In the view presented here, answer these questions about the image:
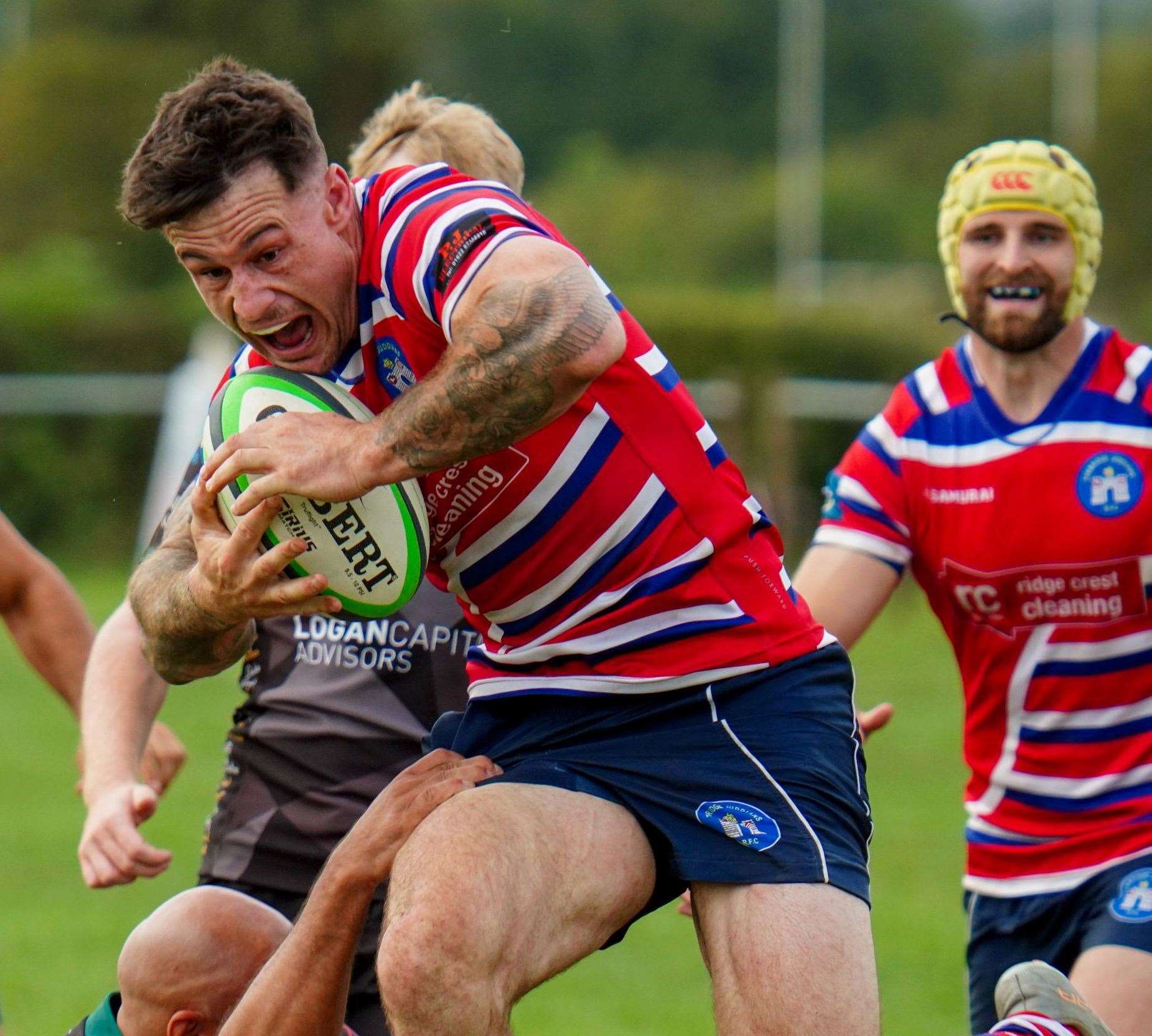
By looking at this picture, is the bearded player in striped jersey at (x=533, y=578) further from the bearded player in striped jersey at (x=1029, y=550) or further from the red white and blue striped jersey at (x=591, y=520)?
the bearded player in striped jersey at (x=1029, y=550)

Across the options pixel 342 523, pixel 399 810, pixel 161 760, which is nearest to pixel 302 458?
pixel 342 523

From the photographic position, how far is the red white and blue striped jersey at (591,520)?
3.62 meters

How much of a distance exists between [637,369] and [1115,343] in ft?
6.07

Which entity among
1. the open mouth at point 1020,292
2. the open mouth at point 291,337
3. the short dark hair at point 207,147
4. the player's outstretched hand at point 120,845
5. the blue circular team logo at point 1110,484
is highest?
the short dark hair at point 207,147

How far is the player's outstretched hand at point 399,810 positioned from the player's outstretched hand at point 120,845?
466 millimetres

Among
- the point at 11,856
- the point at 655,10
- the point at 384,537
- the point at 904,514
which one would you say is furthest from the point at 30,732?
the point at 655,10

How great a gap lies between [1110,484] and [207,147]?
2494mm

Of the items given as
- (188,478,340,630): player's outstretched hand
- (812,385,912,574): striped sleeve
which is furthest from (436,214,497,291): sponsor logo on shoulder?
(812,385,912,574): striped sleeve

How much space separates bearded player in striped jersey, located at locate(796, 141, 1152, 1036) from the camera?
4.83 m

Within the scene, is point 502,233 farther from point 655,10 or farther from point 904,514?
point 655,10

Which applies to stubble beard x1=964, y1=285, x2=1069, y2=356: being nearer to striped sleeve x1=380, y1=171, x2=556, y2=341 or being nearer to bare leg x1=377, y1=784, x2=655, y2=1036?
striped sleeve x1=380, y1=171, x2=556, y2=341

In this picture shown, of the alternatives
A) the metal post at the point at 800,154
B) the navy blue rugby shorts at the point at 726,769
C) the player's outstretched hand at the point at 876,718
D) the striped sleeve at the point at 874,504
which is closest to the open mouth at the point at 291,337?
the navy blue rugby shorts at the point at 726,769

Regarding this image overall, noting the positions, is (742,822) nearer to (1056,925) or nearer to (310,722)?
(310,722)

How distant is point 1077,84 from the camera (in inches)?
1634
